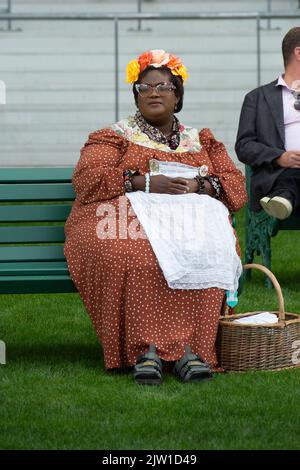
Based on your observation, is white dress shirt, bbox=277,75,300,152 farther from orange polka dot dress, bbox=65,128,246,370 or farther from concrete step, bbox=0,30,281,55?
concrete step, bbox=0,30,281,55

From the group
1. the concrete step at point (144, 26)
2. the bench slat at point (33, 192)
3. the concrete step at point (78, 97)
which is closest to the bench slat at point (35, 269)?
the bench slat at point (33, 192)

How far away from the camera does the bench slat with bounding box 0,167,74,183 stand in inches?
260

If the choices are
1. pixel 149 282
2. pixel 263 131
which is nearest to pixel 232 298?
pixel 149 282

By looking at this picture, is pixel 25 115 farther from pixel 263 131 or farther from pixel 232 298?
pixel 232 298

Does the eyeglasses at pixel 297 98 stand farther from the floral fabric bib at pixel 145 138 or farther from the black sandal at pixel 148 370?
the black sandal at pixel 148 370

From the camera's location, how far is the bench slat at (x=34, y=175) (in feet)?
21.7

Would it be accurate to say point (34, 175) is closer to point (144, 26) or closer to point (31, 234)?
point (31, 234)

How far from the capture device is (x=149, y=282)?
19.7 ft

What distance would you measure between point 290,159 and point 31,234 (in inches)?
85.0

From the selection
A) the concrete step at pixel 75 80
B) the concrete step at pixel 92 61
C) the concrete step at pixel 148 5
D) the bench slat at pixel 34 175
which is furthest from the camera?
the concrete step at pixel 148 5

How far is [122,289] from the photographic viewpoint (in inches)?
238

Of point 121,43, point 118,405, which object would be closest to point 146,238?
point 118,405

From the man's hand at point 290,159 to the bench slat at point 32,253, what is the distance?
82.3 inches

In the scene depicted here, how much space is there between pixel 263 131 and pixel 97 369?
2.63 m
